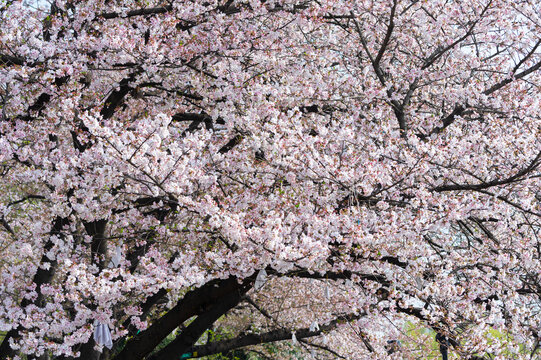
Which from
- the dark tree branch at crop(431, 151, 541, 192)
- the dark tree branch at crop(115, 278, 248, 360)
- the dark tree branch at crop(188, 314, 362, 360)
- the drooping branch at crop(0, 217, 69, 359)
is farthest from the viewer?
the dark tree branch at crop(188, 314, 362, 360)

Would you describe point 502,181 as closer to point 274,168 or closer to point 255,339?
point 274,168

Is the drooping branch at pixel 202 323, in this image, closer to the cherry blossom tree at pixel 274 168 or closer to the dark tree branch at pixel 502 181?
the cherry blossom tree at pixel 274 168

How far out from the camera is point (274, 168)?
20.7ft

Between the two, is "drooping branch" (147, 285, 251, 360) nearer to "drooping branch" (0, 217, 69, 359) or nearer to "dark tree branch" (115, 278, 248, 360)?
"dark tree branch" (115, 278, 248, 360)

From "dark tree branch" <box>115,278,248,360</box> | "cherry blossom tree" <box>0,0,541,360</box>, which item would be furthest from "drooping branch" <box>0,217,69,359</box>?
"dark tree branch" <box>115,278,248,360</box>

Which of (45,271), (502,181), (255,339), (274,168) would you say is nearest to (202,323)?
(255,339)

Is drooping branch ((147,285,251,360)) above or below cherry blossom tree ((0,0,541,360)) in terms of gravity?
below

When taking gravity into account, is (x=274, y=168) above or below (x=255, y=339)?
above

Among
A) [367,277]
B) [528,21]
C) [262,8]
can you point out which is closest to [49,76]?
[262,8]

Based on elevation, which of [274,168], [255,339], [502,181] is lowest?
Result: [255,339]

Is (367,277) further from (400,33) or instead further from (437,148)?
(400,33)

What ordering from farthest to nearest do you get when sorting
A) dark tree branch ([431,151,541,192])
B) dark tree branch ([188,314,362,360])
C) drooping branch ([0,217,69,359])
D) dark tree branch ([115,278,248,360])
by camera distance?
1. dark tree branch ([188,314,362,360])
2. drooping branch ([0,217,69,359])
3. dark tree branch ([115,278,248,360])
4. dark tree branch ([431,151,541,192])

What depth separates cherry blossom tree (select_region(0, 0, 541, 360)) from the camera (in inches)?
220

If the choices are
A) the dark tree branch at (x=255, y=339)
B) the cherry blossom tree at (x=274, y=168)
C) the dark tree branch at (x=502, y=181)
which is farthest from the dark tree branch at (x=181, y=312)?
the dark tree branch at (x=502, y=181)
